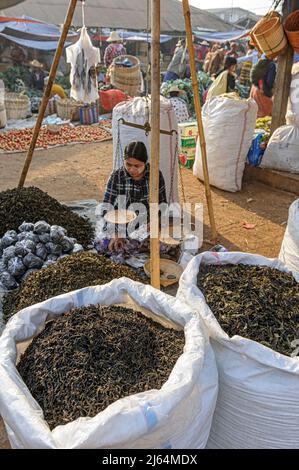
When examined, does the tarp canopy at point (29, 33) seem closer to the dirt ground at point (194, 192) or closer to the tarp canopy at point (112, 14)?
the tarp canopy at point (112, 14)

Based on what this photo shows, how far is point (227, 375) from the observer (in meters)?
1.39

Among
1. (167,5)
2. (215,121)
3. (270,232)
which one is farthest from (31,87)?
(167,5)

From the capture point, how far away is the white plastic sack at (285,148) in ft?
15.1

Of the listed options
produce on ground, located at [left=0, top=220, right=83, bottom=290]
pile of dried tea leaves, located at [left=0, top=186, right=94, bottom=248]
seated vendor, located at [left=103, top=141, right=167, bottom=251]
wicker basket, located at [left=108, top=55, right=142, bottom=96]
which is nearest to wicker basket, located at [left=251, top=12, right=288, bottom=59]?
seated vendor, located at [left=103, top=141, right=167, bottom=251]

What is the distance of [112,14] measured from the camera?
17672 millimetres

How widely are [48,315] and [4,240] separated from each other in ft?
4.62

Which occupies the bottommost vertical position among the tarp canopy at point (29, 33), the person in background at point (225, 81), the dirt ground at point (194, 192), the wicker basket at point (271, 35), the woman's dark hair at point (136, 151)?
the dirt ground at point (194, 192)

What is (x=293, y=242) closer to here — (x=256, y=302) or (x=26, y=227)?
(x=256, y=302)

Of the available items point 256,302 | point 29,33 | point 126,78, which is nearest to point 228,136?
point 256,302

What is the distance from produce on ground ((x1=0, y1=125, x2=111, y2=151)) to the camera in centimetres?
665

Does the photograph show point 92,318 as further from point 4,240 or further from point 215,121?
point 215,121

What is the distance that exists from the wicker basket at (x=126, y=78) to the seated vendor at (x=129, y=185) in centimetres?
741

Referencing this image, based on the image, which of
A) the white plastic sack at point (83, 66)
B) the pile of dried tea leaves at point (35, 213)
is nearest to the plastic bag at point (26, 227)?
the pile of dried tea leaves at point (35, 213)

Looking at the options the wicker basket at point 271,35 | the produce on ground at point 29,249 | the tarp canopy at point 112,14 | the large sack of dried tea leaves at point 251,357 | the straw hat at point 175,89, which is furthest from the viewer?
the tarp canopy at point 112,14
